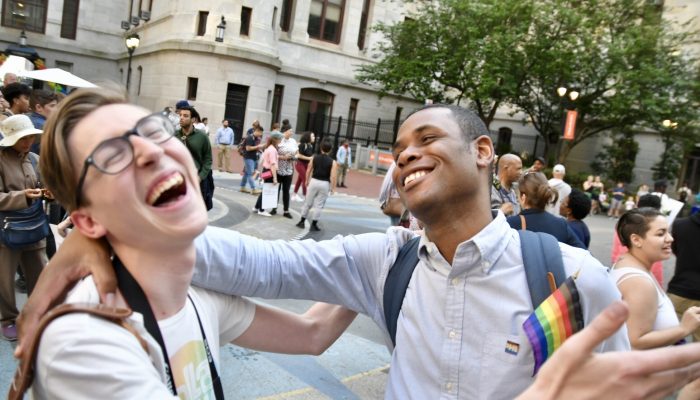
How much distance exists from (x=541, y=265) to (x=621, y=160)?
1251 inches

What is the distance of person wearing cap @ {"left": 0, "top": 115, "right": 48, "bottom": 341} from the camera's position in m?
4.38

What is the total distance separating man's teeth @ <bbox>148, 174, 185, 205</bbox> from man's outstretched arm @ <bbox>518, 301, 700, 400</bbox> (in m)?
0.93

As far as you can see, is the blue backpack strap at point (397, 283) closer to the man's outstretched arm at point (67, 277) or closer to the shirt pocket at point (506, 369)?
the shirt pocket at point (506, 369)

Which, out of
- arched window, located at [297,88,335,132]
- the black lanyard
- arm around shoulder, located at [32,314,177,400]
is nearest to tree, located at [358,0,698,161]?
arched window, located at [297,88,335,132]

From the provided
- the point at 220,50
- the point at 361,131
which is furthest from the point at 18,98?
the point at 361,131

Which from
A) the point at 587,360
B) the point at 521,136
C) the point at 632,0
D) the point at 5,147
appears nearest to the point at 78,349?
the point at 587,360

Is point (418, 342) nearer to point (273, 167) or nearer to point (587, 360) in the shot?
point (587, 360)

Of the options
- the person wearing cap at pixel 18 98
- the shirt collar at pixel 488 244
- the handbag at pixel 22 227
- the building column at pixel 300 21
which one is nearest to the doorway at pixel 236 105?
the building column at pixel 300 21

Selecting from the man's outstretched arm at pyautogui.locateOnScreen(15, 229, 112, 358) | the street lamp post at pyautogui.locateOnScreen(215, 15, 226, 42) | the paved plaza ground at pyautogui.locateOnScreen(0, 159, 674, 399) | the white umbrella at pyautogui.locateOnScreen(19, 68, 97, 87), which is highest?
the street lamp post at pyautogui.locateOnScreen(215, 15, 226, 42)

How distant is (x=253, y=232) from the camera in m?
9.66

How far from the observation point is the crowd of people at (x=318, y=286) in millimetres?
1080

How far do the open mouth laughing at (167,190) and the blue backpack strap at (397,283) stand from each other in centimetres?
81

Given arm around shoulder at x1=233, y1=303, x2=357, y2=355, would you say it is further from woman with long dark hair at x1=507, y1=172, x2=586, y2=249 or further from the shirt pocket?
woman with long dark hair at x1=507, y1=172, x2=586, y2=249

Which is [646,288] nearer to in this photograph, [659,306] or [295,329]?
[659,306]
